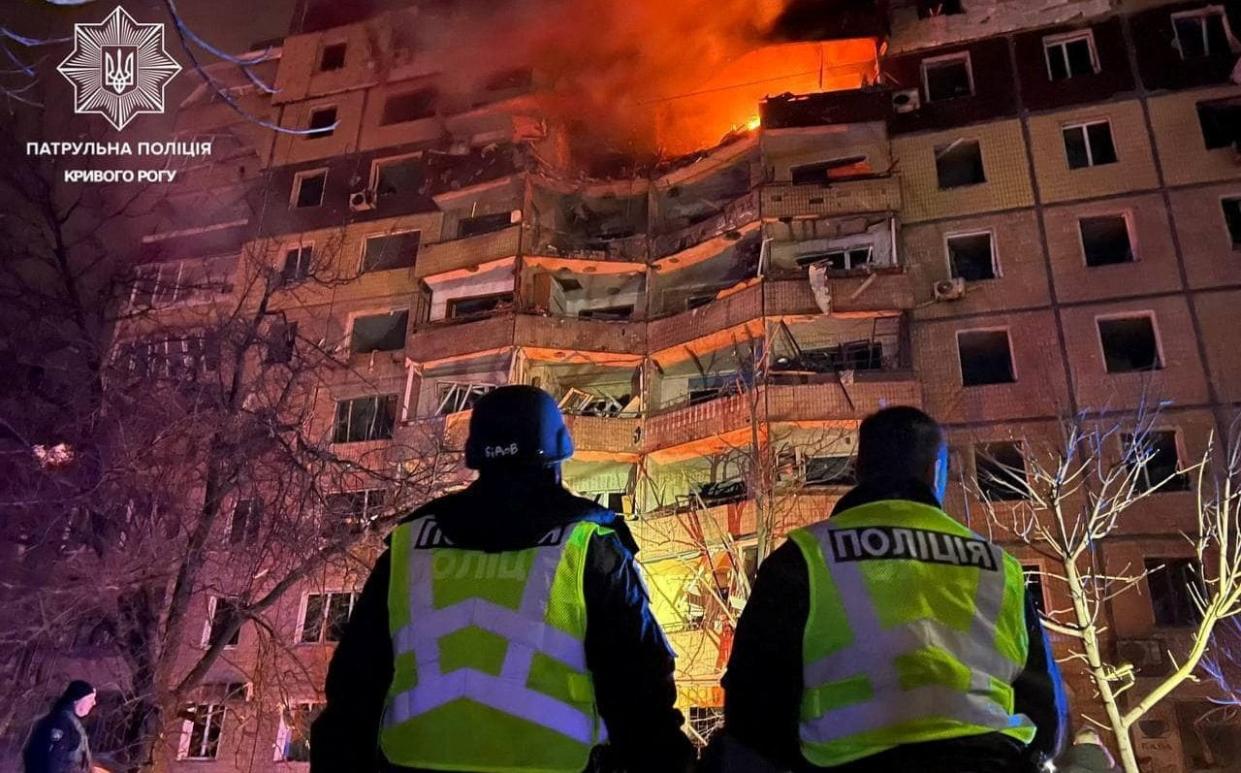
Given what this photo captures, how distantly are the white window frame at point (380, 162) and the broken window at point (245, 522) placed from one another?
17.6 meters

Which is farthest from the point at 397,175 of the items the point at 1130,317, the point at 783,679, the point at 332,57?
the point at 783,679

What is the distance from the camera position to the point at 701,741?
54.0ft

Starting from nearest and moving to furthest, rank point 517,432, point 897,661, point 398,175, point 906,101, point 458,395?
point 897,661, point 517,432, point 906,101, point 458,395, point 398,175

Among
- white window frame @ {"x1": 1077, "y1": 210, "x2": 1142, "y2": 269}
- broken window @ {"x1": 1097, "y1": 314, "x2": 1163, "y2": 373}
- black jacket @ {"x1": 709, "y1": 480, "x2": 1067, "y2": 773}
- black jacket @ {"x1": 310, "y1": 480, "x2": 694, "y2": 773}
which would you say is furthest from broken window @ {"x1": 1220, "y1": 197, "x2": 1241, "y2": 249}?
black jacket @ {"x1": 310, "y1": 480, "x2": 694, "y2": 773}

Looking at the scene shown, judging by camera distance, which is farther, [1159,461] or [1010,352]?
[1010,352]

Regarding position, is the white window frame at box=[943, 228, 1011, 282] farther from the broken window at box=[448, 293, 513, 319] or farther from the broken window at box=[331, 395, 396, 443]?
the broken window at box=[331, 395, 396, 443]

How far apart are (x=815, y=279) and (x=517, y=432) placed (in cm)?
1881

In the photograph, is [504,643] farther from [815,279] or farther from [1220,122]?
[1220,122]

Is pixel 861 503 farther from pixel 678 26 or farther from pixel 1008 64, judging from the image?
pixel 678 26

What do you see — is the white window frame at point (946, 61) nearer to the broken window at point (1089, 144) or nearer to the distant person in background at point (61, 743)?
the broken window at point (1089, 144)

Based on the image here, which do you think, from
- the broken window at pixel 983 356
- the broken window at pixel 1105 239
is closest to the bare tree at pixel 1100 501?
the broken window at pixel 983 356

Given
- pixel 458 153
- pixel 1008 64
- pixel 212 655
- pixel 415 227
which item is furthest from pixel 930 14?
pixel 212 655

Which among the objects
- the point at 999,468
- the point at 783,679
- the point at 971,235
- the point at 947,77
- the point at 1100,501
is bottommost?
the point at 783,679

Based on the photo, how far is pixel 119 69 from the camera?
14.4m
